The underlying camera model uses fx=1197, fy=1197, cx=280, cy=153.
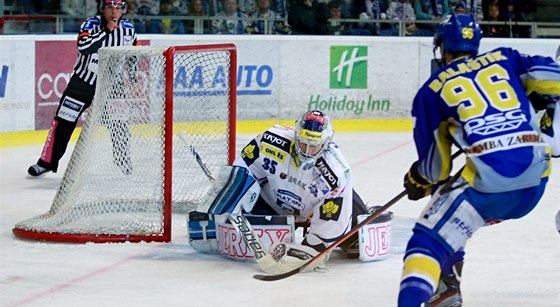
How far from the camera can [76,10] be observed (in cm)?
969

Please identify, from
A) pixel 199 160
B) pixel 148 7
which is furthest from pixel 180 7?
pixel 199 160

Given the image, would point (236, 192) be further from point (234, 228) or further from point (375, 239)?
point (375, 239)

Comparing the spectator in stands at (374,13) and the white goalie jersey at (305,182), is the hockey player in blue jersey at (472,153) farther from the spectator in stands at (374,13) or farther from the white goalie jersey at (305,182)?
the spectator in stands at (374,13)

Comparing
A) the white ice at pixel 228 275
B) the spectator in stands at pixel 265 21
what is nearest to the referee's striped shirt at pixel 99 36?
the white ice at pixel 228 275

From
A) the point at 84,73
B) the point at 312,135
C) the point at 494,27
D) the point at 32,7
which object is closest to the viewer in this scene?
the point at 312,135

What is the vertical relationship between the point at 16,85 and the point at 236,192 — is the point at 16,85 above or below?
above

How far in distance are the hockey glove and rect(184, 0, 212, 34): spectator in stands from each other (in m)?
6.61

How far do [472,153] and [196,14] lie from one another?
7.06 metres

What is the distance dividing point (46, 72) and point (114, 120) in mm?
3205

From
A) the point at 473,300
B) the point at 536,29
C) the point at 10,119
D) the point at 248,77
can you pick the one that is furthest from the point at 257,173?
the point at 536,29

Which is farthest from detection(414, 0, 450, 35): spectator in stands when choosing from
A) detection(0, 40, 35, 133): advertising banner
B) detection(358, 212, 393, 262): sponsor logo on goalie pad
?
detection(358, 212, 393, 262): sponsor logo on goalie pad

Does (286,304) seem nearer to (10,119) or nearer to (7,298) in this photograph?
(7,298)

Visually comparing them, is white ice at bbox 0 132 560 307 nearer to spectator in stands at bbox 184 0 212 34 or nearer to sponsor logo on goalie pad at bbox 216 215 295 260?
sponsor logo on goalie pad at bbox 216 215 295 260

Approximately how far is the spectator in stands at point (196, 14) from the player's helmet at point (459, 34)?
668 cm
